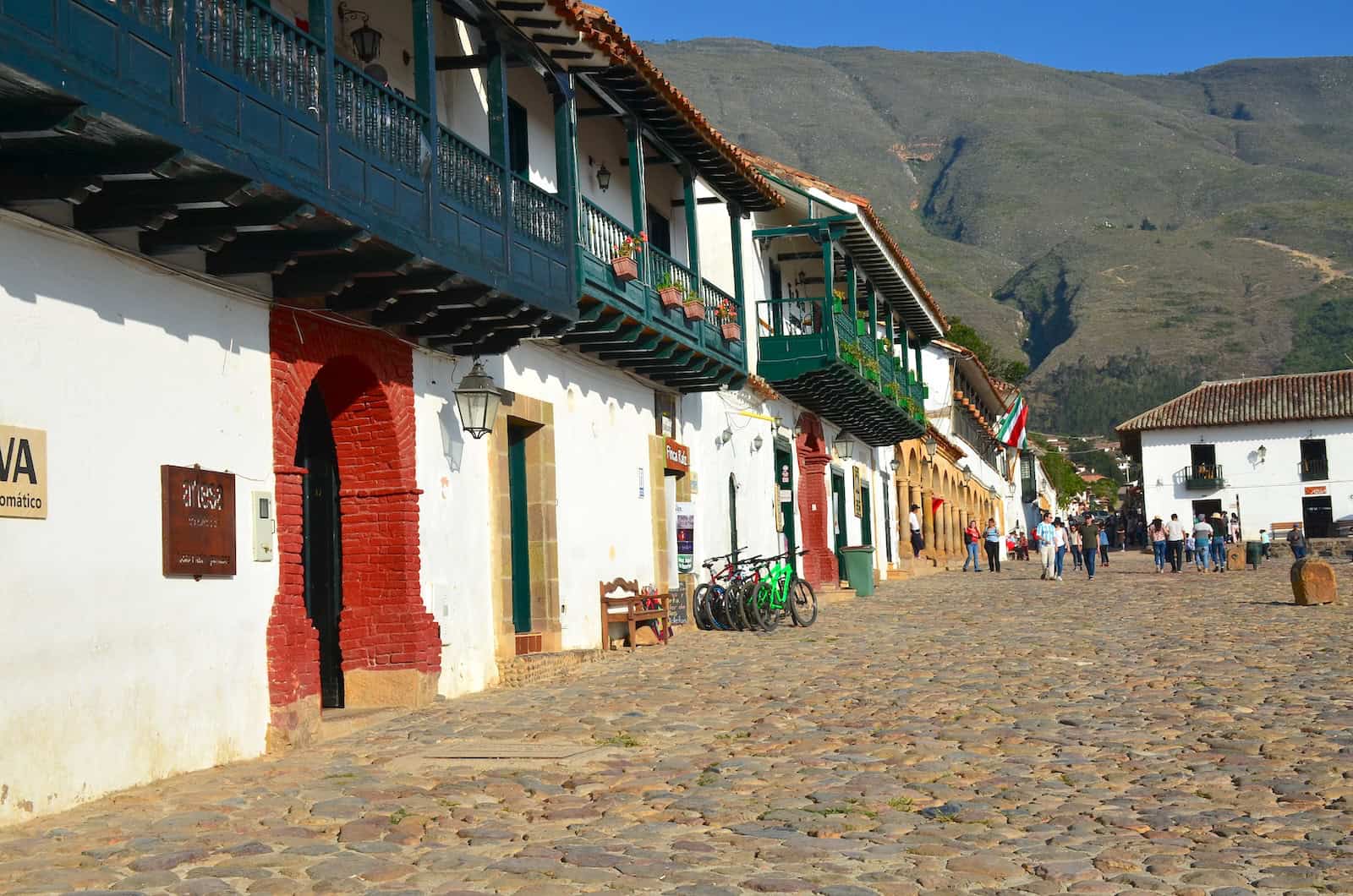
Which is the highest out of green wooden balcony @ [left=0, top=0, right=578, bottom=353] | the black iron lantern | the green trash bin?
green wooden balcony @ [left=0, top=0, right=578, bottom=353]

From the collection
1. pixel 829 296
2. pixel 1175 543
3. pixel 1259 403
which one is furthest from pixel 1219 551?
pixel 1259 403

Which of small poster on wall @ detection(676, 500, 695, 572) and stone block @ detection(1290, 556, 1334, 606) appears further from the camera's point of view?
stone block @ detection(1290, 556, 1334, 606)

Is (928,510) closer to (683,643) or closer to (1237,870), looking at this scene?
(683,643)

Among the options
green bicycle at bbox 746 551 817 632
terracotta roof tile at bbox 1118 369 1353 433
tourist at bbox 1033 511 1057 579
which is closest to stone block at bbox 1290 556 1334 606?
green bicycle at bbox 746 551 817 632

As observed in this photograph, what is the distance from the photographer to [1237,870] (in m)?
6.11

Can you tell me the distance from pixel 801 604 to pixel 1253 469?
5104cm

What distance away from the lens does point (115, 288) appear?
28.5 ft

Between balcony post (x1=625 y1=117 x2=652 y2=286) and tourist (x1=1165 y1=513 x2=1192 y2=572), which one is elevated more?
balcony post (x1=625 y1=117 x2=652 y2=286)

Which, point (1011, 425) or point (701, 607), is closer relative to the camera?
point (701, 607)

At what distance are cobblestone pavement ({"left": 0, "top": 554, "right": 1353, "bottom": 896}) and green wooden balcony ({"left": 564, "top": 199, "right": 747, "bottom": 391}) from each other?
3665 mm

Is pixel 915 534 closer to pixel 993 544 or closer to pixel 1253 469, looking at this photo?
pixel 993 544

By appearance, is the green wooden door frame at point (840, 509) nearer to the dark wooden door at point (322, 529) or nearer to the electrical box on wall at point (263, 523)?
the dark wooden door at point (322, 529)

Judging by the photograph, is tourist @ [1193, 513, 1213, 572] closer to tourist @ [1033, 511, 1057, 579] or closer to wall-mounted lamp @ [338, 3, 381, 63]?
→ tourist @ [1033, 511, 1057, 579]

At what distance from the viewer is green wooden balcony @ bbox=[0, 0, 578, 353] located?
7.11m
